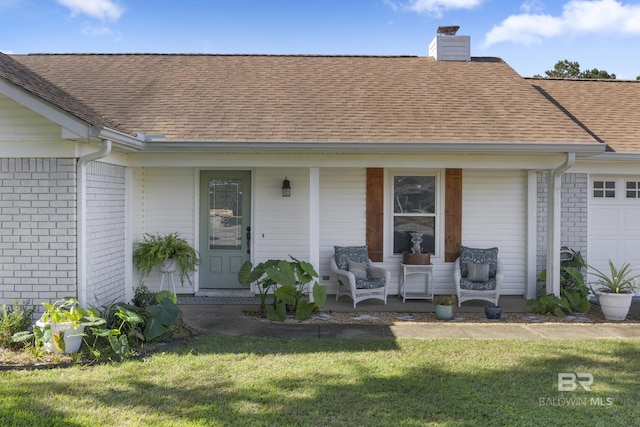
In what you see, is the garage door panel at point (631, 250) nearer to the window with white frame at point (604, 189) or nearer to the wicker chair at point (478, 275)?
the window with white frame at point (604, 189)

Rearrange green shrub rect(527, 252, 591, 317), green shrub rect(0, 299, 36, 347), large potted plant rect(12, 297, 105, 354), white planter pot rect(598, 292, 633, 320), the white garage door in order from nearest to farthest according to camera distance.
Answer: large potted plant rect(12, 297, 105, 354), green shrub rect(0, 299, 36, 347), white planter pot rect(598, 292, 633, 320), green shrub rect(527, 252, 591, 317), the white garage door

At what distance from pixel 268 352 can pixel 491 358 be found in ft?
7.99

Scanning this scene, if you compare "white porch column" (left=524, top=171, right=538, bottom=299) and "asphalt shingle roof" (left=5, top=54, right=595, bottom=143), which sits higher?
"asphalt shingle roof" (left=5, top=54, right=595, bottom=143)

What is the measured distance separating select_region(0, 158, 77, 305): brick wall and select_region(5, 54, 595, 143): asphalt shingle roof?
100cm

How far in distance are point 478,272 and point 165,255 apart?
16.9 feet

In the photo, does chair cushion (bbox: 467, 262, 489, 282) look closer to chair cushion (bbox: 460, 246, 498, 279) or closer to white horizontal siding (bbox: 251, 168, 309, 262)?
chair cushion (bbox: 460, 246, 498, 279)

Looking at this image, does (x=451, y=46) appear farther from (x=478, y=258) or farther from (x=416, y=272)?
(x=416, y=272)

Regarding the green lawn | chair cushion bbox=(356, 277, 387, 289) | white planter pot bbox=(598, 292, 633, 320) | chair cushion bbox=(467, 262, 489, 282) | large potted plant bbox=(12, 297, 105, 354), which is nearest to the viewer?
the green lawn

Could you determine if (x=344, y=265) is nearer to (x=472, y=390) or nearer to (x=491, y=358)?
(x=491, y=358)

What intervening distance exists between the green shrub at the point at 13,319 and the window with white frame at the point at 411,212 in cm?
581

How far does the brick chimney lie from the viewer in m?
11.7

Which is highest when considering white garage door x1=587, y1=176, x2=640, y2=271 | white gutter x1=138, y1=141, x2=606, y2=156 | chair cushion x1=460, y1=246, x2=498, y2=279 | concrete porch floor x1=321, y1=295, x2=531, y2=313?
white gutter x1=138, y1=141, x2=606, y2=156

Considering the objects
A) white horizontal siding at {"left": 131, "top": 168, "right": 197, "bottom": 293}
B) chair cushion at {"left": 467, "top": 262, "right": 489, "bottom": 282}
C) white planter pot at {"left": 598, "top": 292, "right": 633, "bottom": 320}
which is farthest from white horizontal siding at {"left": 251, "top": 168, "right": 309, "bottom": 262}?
white planter pot at {"left": 598, "top": 292, "right": 633, "bottom": 320}

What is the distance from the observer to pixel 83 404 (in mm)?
4320
